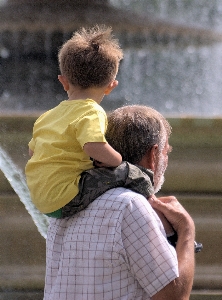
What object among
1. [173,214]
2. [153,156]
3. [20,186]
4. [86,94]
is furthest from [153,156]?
[20,186]

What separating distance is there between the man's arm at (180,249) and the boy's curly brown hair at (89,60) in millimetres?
433

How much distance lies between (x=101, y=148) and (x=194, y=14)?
6717 millimetres

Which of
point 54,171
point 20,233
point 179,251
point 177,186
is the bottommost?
point 20,233

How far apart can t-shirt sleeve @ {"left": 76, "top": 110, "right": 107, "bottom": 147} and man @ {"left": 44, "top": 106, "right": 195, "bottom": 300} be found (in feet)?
0.26

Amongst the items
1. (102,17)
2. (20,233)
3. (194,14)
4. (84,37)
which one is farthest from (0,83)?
(84,37)

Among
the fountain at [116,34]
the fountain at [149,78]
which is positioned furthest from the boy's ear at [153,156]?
the fountain at [116,34]

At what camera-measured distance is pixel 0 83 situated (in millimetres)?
6719

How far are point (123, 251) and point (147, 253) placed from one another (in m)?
0.07

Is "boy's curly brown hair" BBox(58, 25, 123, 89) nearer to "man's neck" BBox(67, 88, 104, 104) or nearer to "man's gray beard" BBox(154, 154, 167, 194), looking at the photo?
"man's neck" BBox(67, 88, 104, 104)

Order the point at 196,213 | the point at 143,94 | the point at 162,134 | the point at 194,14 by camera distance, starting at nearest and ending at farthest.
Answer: the point at 162,134, the point at 196,213, the point at 143,94, the point at 194,14

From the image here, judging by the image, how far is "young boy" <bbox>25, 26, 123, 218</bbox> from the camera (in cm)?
213

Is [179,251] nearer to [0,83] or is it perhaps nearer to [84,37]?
[84,37]

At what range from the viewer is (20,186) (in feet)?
11.2

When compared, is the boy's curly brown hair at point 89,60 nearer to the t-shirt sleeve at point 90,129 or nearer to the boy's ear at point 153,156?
the t-shirt sleeve at point 90,129
